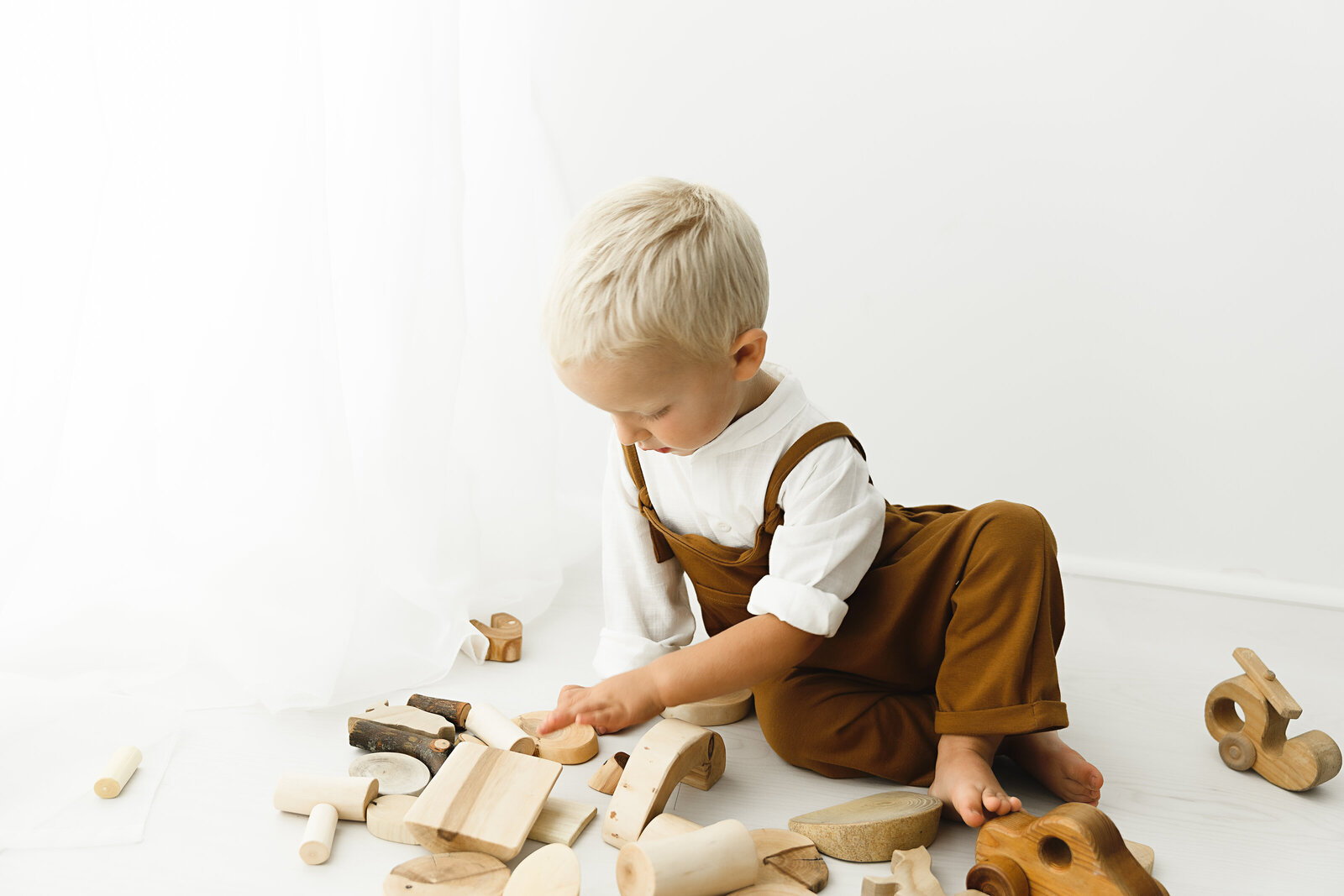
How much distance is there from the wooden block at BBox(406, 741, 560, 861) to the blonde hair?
297mm

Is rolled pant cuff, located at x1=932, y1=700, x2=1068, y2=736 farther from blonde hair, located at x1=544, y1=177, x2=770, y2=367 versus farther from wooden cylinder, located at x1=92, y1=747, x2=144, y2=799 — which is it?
wooden cylinder, located at x1=92, y1=747, x2=144, y2=799

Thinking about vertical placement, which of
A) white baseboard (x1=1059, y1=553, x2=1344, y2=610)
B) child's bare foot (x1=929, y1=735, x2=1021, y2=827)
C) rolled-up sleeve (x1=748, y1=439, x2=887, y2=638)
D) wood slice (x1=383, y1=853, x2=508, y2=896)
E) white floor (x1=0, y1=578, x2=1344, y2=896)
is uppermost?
rolled-up sleeve (x1=748, y1=439, x2=887, y2=638)

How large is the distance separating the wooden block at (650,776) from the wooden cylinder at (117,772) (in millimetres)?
367

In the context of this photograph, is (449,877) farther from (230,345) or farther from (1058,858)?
(230,345)

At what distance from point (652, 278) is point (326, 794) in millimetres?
446

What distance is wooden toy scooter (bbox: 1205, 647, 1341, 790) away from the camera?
87 cm

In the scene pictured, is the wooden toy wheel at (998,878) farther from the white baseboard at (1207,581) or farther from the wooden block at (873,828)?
the white baseboard at (1207,581)

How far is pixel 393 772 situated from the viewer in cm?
Result: 83

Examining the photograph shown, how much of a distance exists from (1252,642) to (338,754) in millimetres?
1009

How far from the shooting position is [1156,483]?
144 centimetres

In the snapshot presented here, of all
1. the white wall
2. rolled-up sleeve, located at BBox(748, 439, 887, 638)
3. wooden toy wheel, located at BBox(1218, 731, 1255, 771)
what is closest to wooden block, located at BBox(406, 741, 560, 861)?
rolled-up sleeve, located at BBox(748, 439, 887, 638)

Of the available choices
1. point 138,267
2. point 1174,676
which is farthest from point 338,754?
point 1174,676

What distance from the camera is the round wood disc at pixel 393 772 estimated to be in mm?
814

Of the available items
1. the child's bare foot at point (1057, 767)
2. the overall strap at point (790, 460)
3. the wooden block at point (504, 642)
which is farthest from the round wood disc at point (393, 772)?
the child's bare foot at point (1057, 767)
